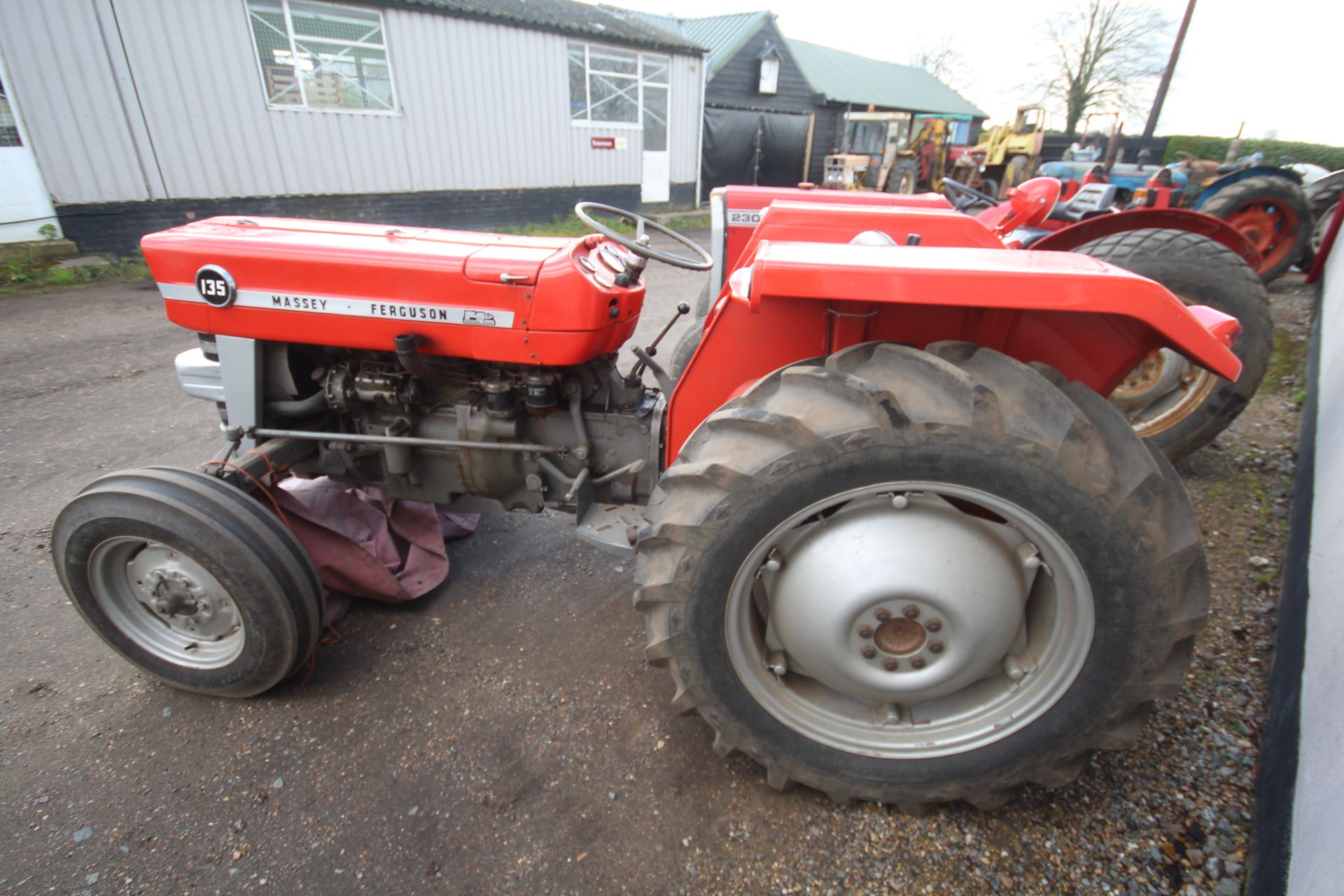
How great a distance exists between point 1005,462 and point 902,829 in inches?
35.7

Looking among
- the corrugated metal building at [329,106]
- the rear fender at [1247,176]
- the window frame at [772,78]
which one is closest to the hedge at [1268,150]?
the window frame at [772,78]

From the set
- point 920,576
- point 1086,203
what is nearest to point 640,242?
point 920,576

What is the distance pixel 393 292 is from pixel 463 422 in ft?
1.41

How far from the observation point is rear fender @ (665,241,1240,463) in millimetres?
1263

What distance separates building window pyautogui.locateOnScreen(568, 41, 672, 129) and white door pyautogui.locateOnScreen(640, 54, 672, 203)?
0.01 m

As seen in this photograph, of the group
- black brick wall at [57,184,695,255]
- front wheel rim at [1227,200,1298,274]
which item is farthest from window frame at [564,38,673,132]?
front wheel rim at [1227,200,1298,274]

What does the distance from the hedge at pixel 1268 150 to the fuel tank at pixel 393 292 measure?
1019 inches

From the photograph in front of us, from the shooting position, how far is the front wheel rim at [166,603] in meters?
1.81

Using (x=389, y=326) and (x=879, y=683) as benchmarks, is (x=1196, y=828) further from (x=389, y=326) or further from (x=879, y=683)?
(x=389, y=326)

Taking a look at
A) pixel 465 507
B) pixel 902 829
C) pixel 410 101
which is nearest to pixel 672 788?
pixel 902 829

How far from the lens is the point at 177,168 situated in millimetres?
7461

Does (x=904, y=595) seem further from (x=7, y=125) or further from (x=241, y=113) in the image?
(x=241, y=113)

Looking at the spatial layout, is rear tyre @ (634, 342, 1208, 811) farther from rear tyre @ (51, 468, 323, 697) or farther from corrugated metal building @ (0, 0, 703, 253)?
corrugated metal building @ (0, 0, 703, 253)

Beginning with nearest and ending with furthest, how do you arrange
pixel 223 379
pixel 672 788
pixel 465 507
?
pixel 672 788 → pixel 223 379 → pixel 465 507
